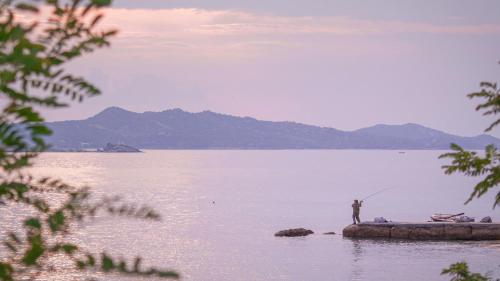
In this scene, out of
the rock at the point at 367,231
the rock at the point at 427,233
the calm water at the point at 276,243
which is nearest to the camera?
the calm water at the point at 276,243

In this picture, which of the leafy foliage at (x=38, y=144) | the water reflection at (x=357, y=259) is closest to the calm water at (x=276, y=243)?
the water reflection at (x=357, y=259)

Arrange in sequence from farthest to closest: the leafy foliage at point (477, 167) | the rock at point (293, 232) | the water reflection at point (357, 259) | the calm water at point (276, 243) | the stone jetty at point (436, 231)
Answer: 1. the rock at point (293, 232)
2. the stone jetty at point (436, 231)
3. the calm water at point (276, 243)
4. the water reflection at point (357, 259)
5. the leafy foliage at point (477, 167)

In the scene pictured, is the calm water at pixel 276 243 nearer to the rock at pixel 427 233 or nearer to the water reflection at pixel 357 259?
the water reflection at pixel 357 259

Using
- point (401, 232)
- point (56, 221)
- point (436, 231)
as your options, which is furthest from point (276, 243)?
point (56, 221)

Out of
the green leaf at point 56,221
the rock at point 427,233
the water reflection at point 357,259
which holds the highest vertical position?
the rock at point 427,233

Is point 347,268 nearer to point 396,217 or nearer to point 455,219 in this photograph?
point 455,219

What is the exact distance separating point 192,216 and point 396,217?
23382mm

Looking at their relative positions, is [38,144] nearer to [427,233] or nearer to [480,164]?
[480,164]

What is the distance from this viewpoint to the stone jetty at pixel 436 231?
226 ft

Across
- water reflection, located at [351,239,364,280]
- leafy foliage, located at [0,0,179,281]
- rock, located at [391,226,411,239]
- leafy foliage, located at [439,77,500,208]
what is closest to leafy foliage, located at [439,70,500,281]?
leafy foliage, located at [439,77,500,208]

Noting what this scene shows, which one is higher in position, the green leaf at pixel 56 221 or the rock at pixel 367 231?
the rock at pixel 367 231

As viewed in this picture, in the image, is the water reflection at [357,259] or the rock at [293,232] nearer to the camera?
the water reflection at [357,259]

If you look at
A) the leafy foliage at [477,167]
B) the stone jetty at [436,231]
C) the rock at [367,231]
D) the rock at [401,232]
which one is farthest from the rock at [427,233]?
the leafy foliage at [477,167]

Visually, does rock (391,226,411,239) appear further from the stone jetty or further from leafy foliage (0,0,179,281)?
leafy foliage (0,0,179,281)
